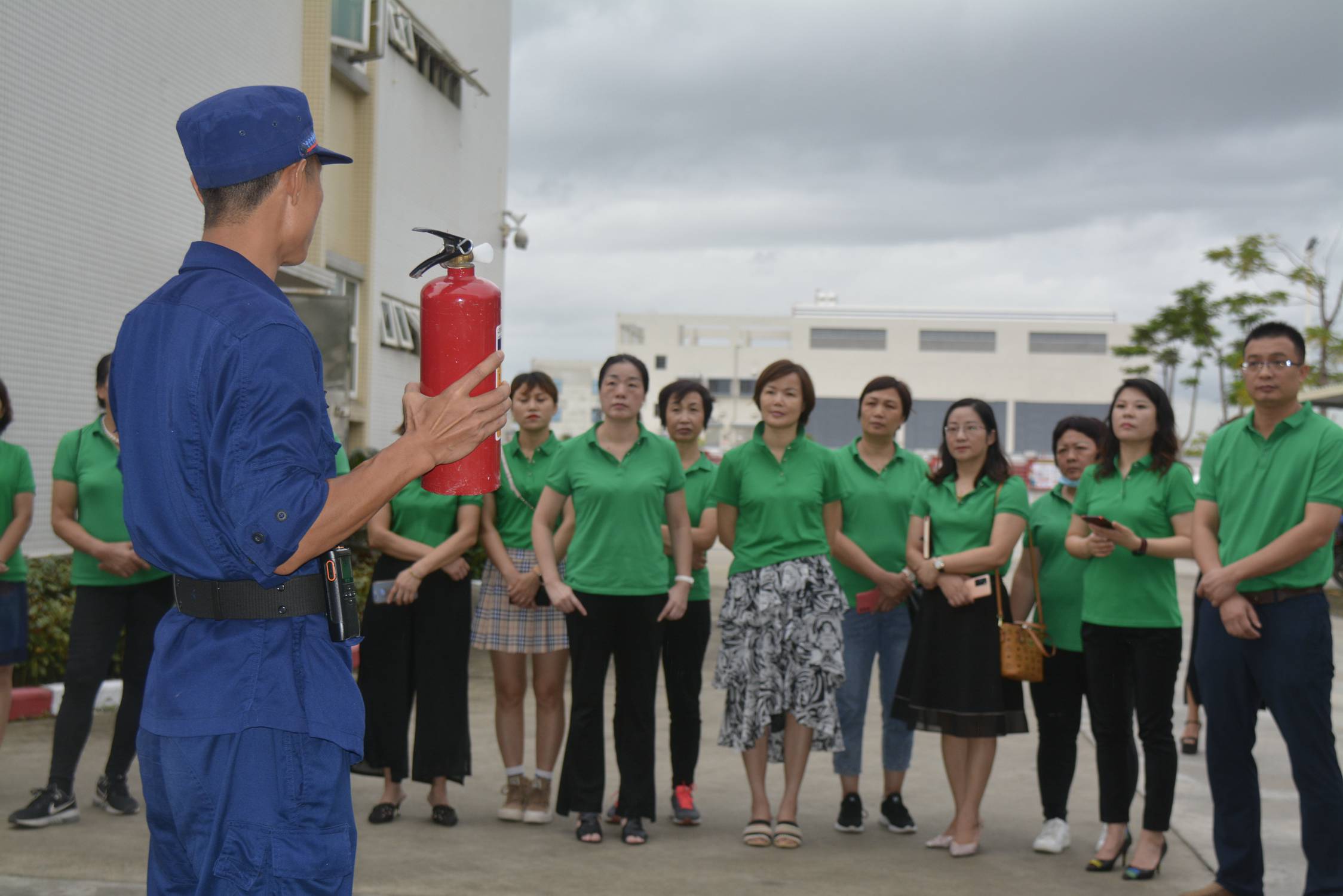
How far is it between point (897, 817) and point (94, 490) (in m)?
3.97

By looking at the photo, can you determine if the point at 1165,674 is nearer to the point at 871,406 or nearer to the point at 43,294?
the point at 871,406

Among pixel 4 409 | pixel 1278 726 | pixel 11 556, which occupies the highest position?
pixel 4 409

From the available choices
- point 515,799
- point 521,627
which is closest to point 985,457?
point 521,627

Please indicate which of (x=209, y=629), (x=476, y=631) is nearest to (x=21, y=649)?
(x=476, y=631)

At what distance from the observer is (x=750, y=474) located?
6.22 m

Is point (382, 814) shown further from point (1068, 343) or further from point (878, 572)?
point (1068, 343)

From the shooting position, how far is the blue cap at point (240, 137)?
2.36m

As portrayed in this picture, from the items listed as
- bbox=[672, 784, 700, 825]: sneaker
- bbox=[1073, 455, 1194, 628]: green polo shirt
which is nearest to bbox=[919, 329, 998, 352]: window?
→ bbox=[672, 784, 700, 825]: sneaker

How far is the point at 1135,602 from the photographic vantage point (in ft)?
18.1

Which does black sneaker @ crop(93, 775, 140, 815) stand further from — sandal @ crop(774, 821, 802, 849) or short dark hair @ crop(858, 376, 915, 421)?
short dark hair @ crop(858, 376, 915, 421)

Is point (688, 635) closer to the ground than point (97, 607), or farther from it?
closer to the ground

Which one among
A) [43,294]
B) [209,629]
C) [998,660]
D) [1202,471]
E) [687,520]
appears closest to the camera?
[209,629]

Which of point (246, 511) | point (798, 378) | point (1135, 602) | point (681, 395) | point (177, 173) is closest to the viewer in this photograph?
point (246, 511)

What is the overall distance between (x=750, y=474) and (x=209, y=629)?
4041 millimetres
